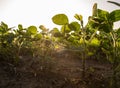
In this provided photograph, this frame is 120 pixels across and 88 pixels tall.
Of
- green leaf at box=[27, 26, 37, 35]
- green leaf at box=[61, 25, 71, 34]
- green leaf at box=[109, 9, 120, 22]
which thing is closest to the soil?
green leaf at box=[61, 25, 71, 34]

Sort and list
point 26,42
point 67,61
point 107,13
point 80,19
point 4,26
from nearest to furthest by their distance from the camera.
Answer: point 107,13 < point 80,19 < point 67,61 < point 26,42 < point 4,26

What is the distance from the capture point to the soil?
2121mm

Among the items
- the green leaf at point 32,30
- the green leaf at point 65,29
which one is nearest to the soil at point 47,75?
the green leaf at point 65,29

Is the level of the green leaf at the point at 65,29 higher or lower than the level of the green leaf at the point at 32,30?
lower

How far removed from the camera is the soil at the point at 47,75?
2.12 m

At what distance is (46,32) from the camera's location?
324cm

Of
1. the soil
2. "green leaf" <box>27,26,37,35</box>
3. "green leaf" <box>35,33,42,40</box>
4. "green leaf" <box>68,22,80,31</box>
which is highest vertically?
"green leaf" <box>27,26,37,35</box>

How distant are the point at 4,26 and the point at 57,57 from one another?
1176mm

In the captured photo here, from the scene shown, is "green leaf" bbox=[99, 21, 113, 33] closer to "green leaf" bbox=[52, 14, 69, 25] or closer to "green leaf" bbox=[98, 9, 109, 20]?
"green leaf" bbox=[98, 9, 109, 20]

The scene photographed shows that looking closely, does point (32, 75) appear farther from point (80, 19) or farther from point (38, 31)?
point (38, 31)

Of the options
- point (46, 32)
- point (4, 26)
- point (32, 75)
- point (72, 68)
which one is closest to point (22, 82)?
point (32, 75)

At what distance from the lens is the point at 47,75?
229cm

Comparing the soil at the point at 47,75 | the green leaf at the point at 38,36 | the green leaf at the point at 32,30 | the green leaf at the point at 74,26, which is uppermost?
the green leaf at the point at 32,30

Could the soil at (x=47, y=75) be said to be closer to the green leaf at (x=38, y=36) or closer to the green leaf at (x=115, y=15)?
the green leaf at (x=115, y=15)
